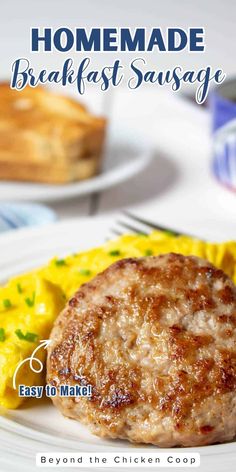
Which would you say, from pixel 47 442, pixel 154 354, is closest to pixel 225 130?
pixel 154 354

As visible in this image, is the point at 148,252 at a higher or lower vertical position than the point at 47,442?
higher

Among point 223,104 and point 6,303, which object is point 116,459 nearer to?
point 6,303

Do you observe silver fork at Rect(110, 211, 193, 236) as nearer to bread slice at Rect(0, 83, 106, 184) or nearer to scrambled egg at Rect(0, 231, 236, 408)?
scrambled egg at Rect(0, 231, 236, 408)

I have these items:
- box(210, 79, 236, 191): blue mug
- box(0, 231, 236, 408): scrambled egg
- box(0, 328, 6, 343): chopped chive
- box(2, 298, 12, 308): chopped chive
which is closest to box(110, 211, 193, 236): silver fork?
box(0, 231, 236, 408): scrambled egg

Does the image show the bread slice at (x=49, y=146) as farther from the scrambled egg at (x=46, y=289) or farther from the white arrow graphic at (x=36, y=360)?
the white arrow graphic at (x=36, y=360)

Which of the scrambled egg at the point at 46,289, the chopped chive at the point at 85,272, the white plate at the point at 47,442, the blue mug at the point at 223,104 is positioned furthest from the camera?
the blue mug at the point at 223,104

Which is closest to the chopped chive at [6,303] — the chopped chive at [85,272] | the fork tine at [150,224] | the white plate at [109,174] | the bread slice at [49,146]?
the chopped chive at [85,272]
